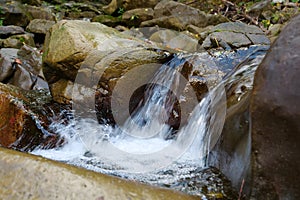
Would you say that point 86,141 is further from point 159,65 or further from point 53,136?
point 159,65

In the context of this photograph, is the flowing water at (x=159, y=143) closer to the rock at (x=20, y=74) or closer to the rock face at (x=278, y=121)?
the rock face at (x=278, y=121)

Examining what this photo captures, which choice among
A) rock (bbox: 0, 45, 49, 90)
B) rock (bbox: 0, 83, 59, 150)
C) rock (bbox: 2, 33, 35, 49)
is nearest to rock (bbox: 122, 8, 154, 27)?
rock (bbox: 2, 33, 35, 49)

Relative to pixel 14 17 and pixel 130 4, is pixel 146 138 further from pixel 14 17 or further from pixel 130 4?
pixel 130 4

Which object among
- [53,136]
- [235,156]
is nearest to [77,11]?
[53,136]

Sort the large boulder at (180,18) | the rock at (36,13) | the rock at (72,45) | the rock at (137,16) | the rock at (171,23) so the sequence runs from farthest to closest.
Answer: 1. the rock at (36,13)
2. the rock at (137,16)
3. the large boulder at (180,18)
4. the rock at (171,23)
5. the rock at (72,45)

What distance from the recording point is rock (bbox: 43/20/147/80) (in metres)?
4.14

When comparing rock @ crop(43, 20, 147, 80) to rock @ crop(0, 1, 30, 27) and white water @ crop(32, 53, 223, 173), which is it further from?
rock @ crop(0, 1, 30, 27)

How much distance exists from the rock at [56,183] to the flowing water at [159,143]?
0.64 meters

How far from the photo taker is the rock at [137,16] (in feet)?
33.3

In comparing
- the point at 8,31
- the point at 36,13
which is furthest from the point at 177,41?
the point at 36,13

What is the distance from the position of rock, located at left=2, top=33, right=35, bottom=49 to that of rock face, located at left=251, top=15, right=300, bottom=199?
703cm

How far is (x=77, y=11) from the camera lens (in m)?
13.2

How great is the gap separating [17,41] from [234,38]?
17.0 feet

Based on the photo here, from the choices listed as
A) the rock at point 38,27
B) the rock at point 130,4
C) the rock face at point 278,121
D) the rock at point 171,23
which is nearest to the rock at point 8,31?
the rock at point 38,27
